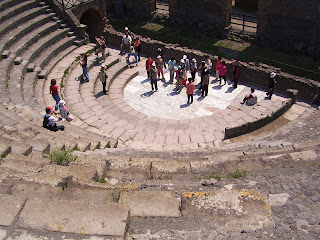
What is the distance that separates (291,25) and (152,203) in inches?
528

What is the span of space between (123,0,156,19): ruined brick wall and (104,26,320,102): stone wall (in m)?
2.94

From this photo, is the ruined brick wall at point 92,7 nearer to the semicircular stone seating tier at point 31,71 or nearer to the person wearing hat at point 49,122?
the semicircular stone seating tier at point 31,71

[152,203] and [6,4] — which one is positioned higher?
[6,4]

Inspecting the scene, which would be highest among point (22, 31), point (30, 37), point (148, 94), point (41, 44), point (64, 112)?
point (22, 31)

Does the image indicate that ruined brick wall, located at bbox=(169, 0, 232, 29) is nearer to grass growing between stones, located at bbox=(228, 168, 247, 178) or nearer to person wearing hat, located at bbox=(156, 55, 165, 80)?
person wearing hat, located at bbox=(156, 55, 165, 80)

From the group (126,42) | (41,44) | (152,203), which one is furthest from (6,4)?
(152,203)

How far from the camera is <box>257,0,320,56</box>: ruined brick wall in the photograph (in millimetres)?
14969

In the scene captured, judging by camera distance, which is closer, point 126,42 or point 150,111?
point 150,111

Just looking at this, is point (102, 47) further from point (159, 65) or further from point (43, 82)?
point (43, 82)

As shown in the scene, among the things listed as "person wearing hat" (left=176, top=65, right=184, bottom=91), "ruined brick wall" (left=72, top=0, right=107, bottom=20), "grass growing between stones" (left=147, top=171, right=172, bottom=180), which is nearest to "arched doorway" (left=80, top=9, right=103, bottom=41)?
"ruined brick wall" (left=72, top=0, right=107, bottom=20)

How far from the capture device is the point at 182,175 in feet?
20.7

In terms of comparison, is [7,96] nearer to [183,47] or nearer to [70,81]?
[70,81]

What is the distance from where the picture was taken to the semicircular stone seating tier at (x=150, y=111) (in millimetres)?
10984

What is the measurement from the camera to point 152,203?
4684mm
